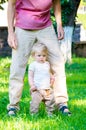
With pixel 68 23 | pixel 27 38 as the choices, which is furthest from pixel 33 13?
pixel 68 23

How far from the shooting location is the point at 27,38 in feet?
25.3

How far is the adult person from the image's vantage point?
770 centimetres

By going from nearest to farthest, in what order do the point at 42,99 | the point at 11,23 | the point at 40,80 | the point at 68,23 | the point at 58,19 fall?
the point at 40,80, the point at 42,99, the point at 11,23, the point at 58,19, the point at 68,23

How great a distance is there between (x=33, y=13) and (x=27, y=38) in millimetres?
334

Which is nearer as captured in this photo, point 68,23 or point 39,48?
point 39,48

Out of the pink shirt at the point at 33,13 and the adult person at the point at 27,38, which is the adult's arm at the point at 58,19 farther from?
the pink shirt at the point at 33,13

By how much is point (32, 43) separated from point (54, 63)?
399mm

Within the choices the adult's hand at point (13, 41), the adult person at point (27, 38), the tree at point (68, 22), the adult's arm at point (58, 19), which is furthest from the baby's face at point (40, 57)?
the tree at point (68, 22)

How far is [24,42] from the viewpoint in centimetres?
772

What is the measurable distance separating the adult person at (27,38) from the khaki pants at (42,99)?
180 millimetres

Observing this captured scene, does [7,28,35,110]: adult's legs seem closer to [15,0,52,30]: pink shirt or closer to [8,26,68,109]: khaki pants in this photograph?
[8,26,68,109]: khaki pants

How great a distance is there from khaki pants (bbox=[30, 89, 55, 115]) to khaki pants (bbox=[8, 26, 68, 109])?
0.20 metres

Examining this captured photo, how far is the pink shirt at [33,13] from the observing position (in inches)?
302

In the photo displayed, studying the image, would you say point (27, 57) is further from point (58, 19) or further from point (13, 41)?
point (58, 19)
